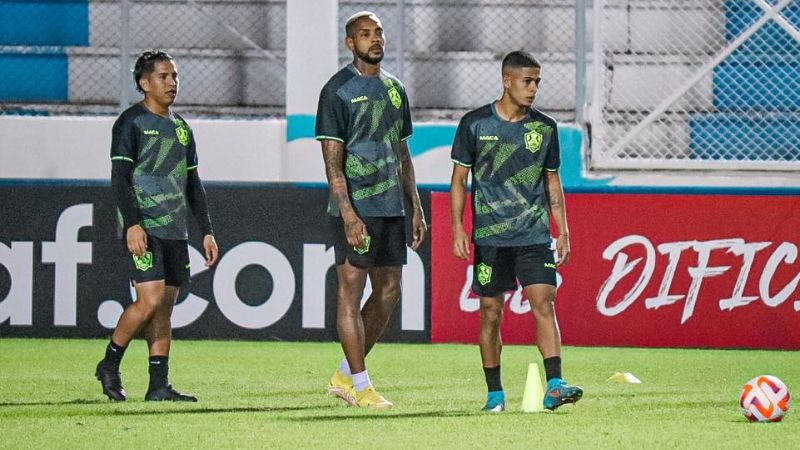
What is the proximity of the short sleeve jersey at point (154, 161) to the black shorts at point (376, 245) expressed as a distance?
899 millimetres

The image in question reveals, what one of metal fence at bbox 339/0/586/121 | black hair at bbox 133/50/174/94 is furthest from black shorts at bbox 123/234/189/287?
metal fence at bbox 339/0/586/121

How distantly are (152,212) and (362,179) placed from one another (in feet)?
3.66

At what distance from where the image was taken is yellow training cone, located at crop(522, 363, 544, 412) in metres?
7.31

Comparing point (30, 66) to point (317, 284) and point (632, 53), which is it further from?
point (632, 53)

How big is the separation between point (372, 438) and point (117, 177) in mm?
→ 2298

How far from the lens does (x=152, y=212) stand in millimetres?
7918

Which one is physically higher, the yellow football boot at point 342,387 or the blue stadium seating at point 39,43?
the blue stadium seating at point 39,43

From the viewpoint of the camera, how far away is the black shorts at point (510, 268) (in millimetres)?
7402

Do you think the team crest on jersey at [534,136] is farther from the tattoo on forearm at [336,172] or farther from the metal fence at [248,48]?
the metal fence at [248,48]

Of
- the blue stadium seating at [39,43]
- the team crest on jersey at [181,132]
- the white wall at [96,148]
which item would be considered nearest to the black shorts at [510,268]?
the team crest on jersey at [181,132]

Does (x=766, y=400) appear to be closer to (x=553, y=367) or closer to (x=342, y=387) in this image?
(x=553, y=367)

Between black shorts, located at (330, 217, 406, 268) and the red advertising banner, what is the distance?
4.36 meters

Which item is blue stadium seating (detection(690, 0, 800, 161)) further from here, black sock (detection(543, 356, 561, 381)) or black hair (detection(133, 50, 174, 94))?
black hair (detection(133, 50, 174, 94))

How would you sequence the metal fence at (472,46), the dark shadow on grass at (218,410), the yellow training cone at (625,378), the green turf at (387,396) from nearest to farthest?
the green turf at (387,396) < the dark shadow on grass at (218,410) < the yellow training cone at (625,378) < the metal fence at (472,46)
